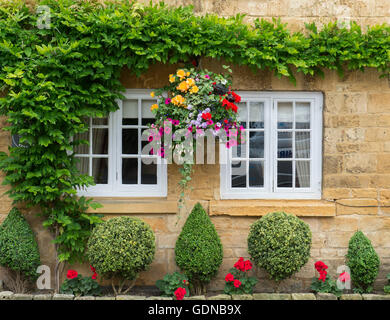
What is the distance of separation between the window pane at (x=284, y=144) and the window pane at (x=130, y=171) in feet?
6.13

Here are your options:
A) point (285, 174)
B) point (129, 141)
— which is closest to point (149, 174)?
point (129, 141)

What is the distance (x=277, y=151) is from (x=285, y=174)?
316 millimetres

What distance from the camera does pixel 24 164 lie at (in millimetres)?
5160

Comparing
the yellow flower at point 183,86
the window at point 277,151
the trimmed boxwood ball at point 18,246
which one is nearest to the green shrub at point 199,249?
the window at point 277,151

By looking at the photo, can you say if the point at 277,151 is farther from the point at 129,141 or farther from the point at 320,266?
the point at 129,141

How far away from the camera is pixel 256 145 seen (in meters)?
5.66

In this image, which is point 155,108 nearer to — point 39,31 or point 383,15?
point 39,31

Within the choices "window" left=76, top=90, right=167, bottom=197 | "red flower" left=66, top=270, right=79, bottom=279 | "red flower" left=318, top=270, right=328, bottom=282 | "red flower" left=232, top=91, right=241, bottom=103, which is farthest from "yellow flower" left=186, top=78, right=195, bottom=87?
"red flower" left=318, top=270, right=328, bottom=282

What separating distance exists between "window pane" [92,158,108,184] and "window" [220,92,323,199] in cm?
150

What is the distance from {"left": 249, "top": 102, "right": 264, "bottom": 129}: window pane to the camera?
564cm

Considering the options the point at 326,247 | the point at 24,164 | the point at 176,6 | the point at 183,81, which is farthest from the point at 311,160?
the point at 24,164

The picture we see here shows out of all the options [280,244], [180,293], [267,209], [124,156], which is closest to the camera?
[180,293]

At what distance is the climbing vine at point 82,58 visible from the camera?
16.1ft

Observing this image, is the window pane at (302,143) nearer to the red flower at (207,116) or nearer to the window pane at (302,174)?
the window pane at (302,174)
